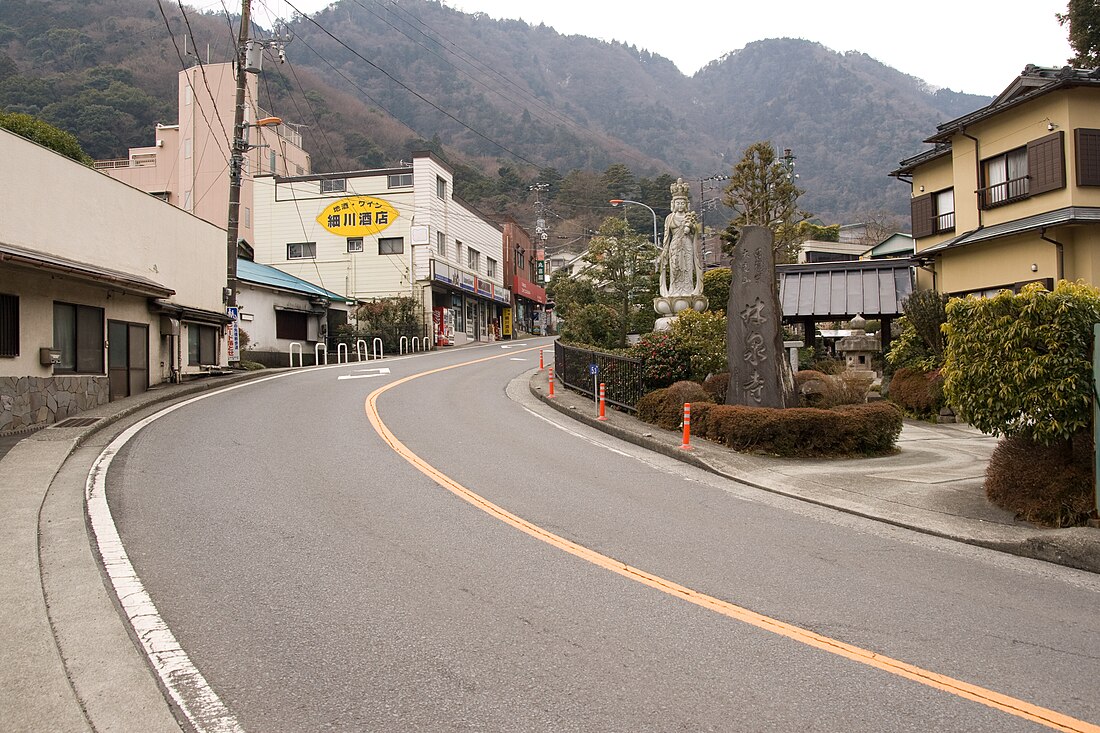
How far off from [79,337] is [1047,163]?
74.1 ft

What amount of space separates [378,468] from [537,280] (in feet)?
228

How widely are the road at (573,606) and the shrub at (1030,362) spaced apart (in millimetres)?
1562

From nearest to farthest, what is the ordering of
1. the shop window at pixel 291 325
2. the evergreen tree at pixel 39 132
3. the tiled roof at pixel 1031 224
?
the tiled roof at pixel 1031 224 → the evergreen tree at pixel 39 132 → the shop window at pixel 291 325

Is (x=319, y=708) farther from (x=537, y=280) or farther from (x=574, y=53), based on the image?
(x=574, y=53)

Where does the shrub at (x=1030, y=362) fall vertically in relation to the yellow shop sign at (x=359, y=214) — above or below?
below

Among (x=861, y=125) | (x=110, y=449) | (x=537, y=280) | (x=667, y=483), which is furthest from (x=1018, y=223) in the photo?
(x=861, y=125)

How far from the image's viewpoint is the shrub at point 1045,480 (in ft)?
26.6

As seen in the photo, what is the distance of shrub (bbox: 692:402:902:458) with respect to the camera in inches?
505

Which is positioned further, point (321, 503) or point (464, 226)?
point (464, 226)

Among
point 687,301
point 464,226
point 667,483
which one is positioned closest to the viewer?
point 667,483

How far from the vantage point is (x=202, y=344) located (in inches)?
933

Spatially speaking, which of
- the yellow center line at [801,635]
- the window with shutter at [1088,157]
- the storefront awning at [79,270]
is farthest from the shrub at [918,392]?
the storefront awning at [79,270]

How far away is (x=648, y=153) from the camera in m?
136

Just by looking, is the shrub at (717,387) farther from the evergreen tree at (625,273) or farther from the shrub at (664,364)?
the evergreen tree at (625,273)
